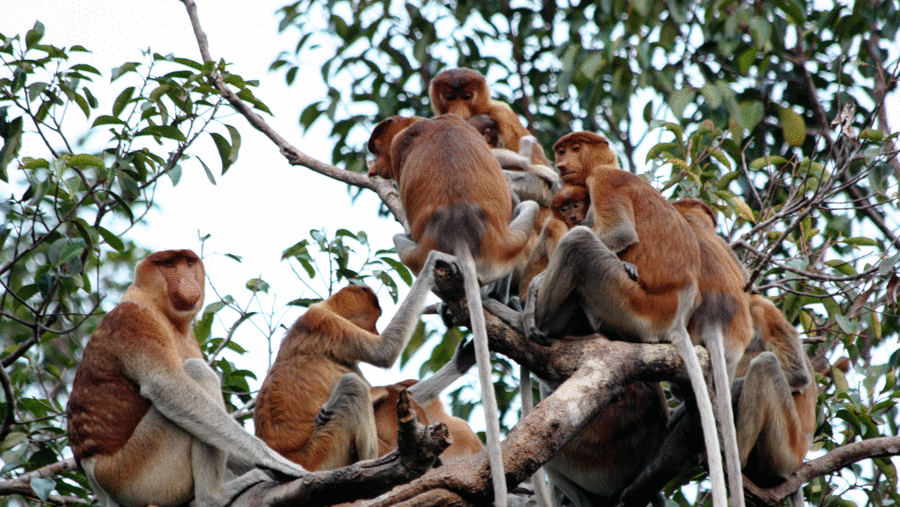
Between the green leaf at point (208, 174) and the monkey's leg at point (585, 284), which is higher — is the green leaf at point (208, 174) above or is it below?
above

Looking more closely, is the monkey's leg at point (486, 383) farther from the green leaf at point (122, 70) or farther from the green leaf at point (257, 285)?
the green leaf at point (122, 70)

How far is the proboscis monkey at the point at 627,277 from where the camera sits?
3.79m

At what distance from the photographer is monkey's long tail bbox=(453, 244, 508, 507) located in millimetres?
2947

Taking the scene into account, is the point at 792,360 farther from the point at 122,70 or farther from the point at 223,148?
the point at 122,70

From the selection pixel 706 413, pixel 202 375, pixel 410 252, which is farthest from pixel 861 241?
pixel 202 375

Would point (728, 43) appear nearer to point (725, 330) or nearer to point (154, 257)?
point (725, 330)

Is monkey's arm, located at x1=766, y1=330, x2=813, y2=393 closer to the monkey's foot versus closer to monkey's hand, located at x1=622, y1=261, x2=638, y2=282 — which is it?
monkey's hand, located at x1=622, y1=261, x2=638, y2=282

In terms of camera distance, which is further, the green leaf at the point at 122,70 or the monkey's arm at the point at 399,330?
the green leaf at the point at 122,70

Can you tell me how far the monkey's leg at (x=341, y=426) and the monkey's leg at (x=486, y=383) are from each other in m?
0.69

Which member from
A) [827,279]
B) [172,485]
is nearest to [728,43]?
[827,279]

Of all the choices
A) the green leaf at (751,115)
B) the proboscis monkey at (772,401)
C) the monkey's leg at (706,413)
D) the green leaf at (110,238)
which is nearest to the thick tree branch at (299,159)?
the green leaf at (110,238)

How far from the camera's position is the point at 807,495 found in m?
4.53

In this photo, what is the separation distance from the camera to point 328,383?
412cm

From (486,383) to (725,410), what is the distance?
37.3 inches
